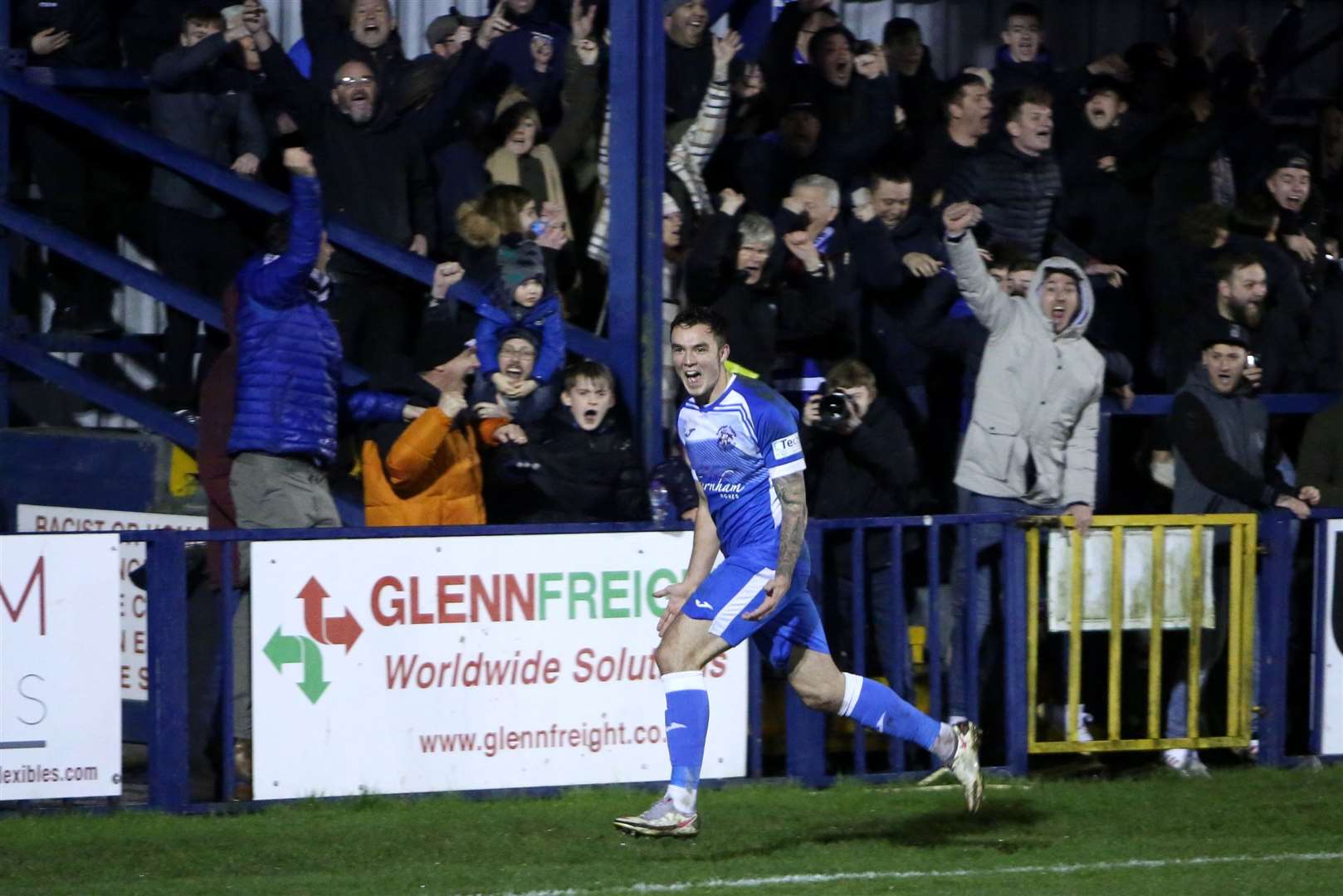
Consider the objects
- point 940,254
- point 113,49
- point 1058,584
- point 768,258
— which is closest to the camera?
point 1058,584

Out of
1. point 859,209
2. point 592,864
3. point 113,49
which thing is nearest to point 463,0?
point 113,49

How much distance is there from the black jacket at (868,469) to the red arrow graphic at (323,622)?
2254 mm

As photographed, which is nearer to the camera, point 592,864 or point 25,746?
point 592,864

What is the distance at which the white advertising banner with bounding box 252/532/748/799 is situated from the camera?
7941mm

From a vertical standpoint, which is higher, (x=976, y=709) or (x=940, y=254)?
(x=940, y=254)

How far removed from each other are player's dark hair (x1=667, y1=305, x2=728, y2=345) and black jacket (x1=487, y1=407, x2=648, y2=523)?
75.2 inches

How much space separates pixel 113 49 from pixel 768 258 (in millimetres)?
3977

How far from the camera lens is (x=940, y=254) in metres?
9.97

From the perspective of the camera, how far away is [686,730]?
6.96 metres

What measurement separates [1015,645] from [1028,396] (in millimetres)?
1208


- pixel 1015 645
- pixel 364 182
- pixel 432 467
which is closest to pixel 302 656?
pixel 432 467

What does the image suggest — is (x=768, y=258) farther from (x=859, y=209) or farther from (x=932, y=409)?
(x=932, y=409)

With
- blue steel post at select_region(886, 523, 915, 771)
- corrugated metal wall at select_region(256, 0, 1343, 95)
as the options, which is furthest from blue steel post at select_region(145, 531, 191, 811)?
corrugated metal wall at select_region(256, 0, 1343, 95)

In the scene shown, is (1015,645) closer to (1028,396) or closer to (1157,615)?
(1157,615)
